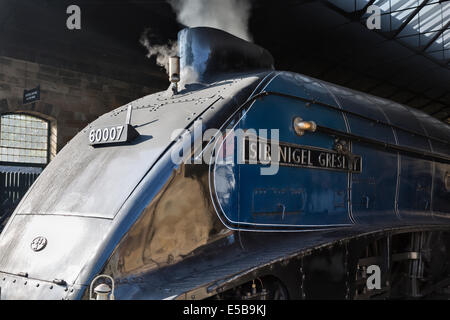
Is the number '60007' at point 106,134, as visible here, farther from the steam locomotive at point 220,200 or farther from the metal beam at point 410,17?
the metal beam at point 410,17

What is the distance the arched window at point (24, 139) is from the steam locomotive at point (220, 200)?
27.9 ft

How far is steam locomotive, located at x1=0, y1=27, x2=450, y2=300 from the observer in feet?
8.27

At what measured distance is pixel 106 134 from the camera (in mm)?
3244

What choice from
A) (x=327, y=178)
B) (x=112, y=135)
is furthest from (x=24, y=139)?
(x=327, y=178)

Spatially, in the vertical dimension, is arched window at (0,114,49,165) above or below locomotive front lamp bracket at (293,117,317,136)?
above

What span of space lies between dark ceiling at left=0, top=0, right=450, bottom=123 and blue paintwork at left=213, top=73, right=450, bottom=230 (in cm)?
722

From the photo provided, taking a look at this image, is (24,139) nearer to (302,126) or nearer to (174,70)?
(174,70)

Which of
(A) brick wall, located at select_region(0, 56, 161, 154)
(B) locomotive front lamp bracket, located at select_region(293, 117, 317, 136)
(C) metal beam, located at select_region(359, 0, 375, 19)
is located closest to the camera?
(B) locomotive front lamp bracket, located at select_region(293, 117, 317, 136)

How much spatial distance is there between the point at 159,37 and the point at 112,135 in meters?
8.90

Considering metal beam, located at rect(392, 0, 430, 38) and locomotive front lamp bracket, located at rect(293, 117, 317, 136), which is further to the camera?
metal beam, located at rect(392, 0, 430, 38)

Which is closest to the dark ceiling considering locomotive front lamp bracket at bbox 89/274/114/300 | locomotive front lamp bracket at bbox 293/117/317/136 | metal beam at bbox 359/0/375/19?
metal beam at bbox 359/0/375/19

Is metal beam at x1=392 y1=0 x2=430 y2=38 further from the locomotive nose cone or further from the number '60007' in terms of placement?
the locomotive nose cone

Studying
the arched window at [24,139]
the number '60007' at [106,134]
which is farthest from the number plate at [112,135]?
the arched window at [24,139]

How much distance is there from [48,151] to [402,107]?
368 inches
